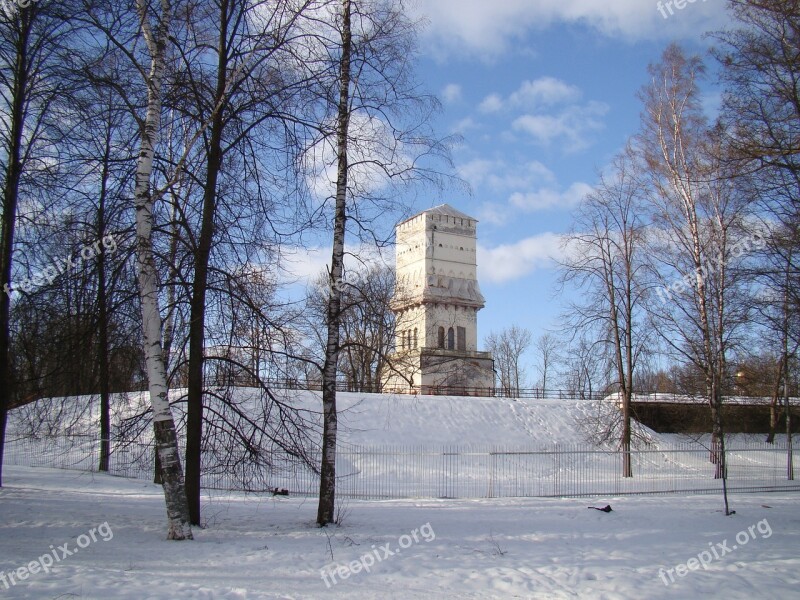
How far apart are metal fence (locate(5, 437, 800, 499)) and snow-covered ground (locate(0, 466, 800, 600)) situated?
4.75m

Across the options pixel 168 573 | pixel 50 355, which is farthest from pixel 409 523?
pixel 50 355

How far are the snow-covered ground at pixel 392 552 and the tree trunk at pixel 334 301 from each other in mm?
847

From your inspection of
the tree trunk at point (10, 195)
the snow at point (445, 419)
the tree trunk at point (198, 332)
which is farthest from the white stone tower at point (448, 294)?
the tree trunk at point (198, 332)

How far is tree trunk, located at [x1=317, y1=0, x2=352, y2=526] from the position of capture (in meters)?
11.8

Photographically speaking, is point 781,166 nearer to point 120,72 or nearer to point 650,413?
point 120,72

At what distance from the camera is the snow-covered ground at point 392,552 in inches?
304

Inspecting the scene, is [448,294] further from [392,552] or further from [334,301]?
[392,552]

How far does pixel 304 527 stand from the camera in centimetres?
1170

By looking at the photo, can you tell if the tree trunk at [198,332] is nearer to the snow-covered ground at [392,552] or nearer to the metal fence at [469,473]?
the snow-covered ground at [392,552]

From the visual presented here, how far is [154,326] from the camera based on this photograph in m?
9.93

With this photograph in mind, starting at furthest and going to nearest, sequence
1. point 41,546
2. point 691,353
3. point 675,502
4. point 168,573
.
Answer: point 691,353
point 675,502
point 41,546
point 168,573

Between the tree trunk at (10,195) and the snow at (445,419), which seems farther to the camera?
the snow at (445,419)

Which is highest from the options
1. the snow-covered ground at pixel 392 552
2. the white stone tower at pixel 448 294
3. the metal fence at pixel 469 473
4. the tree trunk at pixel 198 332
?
the white stone tower at pixel 448 294

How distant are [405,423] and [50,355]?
22.1m
